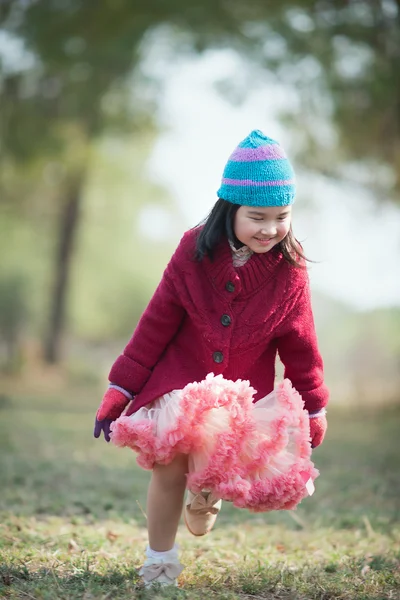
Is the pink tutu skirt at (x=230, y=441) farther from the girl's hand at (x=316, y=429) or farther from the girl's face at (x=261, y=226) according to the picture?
→ the girl's face at (x=261, y=226)

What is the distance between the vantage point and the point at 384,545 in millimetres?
3551

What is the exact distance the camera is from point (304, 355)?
2.70 m

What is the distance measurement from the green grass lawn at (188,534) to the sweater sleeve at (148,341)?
707mm

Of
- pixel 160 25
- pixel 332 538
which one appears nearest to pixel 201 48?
pixel 160 25

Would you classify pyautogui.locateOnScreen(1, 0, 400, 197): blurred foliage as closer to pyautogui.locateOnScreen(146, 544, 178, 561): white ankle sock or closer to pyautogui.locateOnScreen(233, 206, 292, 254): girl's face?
pyautogui.locateOnScreen(233, 206, 292, 254): girl's face

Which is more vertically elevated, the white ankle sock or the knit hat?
the knit hat

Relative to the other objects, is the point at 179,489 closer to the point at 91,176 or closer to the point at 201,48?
the point at 201,48

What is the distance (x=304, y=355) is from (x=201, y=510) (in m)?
0.69

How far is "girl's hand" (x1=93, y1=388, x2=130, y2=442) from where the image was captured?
8.66 feet

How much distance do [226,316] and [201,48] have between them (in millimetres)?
8919

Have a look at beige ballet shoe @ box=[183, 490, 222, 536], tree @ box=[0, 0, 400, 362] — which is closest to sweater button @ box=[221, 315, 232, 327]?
beige ballet shoe @ box=[183, 490, 222, 536]

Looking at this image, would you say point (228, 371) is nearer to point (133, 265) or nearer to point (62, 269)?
point (62, 269)

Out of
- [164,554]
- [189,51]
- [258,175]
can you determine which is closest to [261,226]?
[258,175]

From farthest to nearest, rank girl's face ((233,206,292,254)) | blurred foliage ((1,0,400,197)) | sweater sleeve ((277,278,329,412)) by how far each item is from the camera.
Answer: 1. blurred foliage ((1,0,400,197))
2. sweater sleeve ((277,278,329,412))
3. girl's face ((233,206,292,254))
